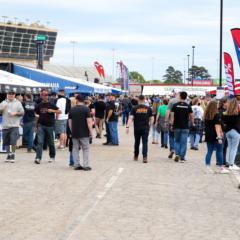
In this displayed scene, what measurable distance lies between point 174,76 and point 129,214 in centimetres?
19305

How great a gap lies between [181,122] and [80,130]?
3110 mm

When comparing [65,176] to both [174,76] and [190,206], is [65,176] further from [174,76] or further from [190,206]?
[174,76]

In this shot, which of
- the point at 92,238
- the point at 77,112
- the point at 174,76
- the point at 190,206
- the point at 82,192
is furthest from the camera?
the point at 174,76

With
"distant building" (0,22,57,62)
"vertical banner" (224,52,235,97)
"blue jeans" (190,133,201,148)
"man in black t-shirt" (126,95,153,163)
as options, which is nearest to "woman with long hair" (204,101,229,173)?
"man in black t-shirt" (126,95,153,163)

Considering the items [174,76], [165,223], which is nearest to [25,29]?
[174,76]

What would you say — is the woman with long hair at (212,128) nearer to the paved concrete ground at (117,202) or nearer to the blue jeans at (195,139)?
the paved concrete ground at (117,202)

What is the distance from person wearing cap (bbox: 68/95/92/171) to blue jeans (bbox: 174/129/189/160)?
2899mm

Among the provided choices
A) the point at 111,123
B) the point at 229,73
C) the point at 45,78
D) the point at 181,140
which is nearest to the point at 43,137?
the point at 181,140

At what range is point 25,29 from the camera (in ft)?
398

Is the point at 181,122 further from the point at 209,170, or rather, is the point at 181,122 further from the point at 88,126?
the point at 88,126

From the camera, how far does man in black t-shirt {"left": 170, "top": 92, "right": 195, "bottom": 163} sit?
48.4 ft

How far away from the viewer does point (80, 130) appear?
1279cm

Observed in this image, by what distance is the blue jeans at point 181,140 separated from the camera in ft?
48.5

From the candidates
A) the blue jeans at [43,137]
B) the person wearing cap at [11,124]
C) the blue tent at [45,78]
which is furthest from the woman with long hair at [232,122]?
the blue tent at [45,78]
